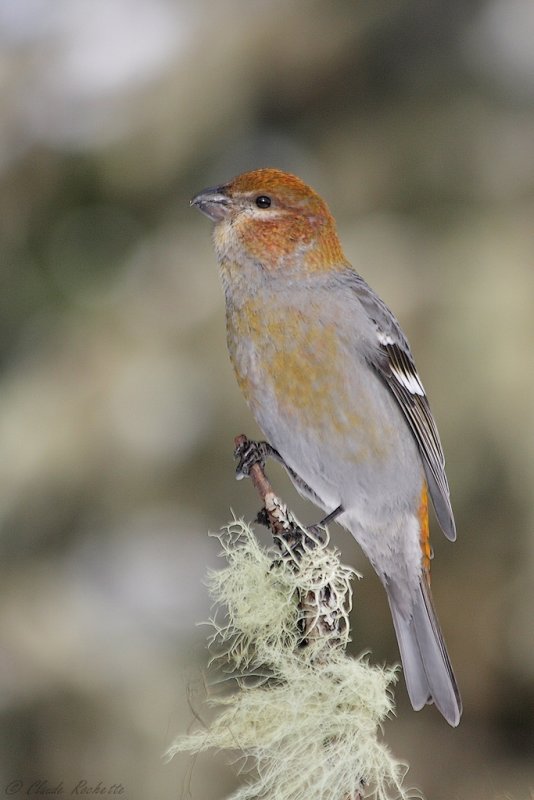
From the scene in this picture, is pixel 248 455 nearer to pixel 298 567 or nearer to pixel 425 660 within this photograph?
pixel 298 567

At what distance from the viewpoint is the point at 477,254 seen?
5.63m

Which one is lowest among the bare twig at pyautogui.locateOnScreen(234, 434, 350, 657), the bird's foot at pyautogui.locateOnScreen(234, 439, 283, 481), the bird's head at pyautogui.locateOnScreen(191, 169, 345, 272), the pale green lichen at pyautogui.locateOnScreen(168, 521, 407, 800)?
the pale green lichen at pyautogui.locateOnScreen(168, 521, 407, 800)

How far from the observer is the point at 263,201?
3104 mm

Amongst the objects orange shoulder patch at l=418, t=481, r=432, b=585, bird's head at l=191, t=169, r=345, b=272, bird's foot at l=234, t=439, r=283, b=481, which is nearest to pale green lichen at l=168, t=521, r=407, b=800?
bird's foot at l=234, t=439, r=283, b=481

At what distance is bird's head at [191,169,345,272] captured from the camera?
3.09 metres

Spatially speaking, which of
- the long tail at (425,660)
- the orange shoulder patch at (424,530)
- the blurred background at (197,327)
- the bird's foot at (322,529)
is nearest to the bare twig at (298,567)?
the bird's foot at (322,529)

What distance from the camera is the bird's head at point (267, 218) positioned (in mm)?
3086

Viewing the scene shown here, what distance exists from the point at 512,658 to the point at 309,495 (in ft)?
8.20

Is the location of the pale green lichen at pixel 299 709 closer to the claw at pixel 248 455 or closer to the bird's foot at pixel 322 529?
the bird's foot at pixel 322 529

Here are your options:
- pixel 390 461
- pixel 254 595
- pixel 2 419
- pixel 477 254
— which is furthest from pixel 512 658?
pixel 254 595

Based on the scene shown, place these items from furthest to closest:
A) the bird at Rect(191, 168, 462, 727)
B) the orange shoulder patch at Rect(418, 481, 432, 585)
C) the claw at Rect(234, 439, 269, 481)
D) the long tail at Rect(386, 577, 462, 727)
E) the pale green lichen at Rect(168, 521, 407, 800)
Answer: the orange shoulder patch at Rect(418, 481, 432, 585) → the bird at Rect(191, 168, 462, 727) → the claw at Rect(234, 439, 269, 481) → the long tail at Rect(386, 577, 462, 727) → the pale green lichen at Rect(168, 521, 407, 800)

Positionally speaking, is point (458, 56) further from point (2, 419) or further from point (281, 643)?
point (281, 643)

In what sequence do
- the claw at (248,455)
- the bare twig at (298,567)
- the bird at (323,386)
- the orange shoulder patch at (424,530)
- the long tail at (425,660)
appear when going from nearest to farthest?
the bare twig at (298,567) → the long tail at (425,660) → the claw at (248,455) → the bird at (323,386) → the orange shoulder patch at (424,530)

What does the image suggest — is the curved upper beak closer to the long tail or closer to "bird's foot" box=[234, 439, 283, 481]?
"bird's foot" box=[234, 439, 283, 481]
